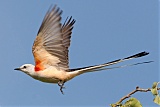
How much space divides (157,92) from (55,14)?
261 centimetres

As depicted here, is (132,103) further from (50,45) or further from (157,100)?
(50,45)

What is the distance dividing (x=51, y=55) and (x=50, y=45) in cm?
15

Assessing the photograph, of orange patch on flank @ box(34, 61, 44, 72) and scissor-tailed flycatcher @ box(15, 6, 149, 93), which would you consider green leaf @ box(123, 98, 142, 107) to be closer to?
scissor-tailed flycatcher @ box(15, 6, 149, 93)

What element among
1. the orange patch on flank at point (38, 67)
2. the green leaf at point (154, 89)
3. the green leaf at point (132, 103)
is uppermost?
the orange patch on flank at point (38, 67)

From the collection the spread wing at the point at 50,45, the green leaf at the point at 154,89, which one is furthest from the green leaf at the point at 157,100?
the spread wing at the point at 50,45

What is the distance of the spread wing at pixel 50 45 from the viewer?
491 cm

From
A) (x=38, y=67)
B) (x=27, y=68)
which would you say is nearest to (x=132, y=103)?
(x=38, y=67)

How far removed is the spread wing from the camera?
4.91 meters

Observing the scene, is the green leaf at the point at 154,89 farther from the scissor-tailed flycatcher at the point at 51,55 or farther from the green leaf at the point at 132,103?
the scissor-tailed flycatcher at the point at 51,55

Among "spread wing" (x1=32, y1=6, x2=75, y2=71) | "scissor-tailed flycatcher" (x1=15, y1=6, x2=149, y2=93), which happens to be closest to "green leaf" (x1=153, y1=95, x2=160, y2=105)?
"scissor-tailed flycatcher" (x1=15, y1=6, x2=149, y2=93)

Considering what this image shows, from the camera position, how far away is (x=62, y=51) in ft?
16.8

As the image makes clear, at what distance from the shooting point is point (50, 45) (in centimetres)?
504

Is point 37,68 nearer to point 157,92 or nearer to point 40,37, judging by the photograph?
point 40,37

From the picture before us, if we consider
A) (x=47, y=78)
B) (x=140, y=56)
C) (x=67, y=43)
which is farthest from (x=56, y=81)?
(x=140, y=56)
